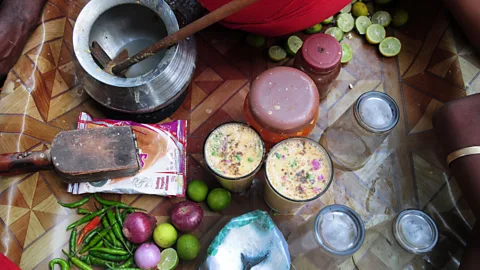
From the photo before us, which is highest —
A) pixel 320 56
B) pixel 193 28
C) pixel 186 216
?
pixel 193 28

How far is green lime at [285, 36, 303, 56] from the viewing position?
1848 mm

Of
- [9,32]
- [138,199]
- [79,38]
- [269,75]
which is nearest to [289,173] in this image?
[269,75]

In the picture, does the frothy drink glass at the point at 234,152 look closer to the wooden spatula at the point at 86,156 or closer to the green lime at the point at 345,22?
the wooden spatula at the point at 86,156

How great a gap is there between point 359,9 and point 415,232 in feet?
3.56

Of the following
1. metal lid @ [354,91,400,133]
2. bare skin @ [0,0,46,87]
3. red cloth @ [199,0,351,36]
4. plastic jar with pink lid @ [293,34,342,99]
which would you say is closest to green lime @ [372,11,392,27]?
red cloth @ [199,0,351,36]

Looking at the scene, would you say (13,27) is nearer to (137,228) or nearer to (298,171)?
(137,228)

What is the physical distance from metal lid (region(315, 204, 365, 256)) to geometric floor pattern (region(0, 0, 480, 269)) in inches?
12.0

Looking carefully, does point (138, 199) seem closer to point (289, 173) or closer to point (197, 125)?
point (197, 125)

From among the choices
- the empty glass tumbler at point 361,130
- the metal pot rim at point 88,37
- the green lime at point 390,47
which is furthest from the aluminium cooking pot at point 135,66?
the green lime at point 390,47

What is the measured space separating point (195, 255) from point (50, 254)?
533 mm

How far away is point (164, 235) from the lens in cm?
151

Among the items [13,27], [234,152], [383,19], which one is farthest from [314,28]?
[13,27]

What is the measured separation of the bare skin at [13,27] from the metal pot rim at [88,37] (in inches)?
9.8

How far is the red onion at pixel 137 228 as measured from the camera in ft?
4.92
